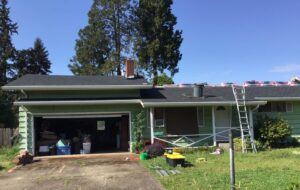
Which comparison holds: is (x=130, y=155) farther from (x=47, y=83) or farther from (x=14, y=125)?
(x=14, y=125)

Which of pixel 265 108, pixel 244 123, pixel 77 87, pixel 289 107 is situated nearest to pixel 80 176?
pixel 77 87

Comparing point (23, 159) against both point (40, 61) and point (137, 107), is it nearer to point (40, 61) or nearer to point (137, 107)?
point (137, 107)

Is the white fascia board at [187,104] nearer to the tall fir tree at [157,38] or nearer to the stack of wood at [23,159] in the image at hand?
the stack of wood at [23,159]

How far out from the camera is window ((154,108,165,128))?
20.3 m

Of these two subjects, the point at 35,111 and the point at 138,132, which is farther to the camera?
the point at 138,132

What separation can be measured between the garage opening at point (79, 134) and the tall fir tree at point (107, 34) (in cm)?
1628

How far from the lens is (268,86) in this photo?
24.0 m

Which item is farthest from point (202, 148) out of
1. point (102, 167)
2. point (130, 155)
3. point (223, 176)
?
point (223, 176)

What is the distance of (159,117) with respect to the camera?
2039cm

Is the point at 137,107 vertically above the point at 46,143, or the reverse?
the point at 137,107

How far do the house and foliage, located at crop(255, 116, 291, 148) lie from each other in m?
0.73

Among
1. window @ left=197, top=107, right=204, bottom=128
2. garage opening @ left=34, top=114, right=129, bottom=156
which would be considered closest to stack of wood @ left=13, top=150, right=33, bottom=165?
garage opening @ left=34, top=114, right=129, bottom=156

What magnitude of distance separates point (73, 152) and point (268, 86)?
1278 cm

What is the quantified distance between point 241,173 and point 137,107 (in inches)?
364
